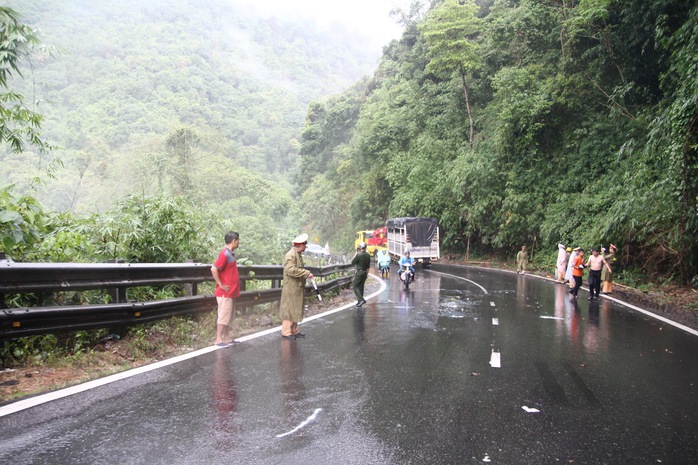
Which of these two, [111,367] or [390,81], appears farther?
[390,81]

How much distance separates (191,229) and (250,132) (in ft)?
314

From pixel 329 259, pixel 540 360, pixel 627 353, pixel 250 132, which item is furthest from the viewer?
pixel 250 132

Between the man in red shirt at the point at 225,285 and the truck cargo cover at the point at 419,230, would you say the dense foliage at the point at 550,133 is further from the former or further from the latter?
the man in red shirt at the point at 225,285

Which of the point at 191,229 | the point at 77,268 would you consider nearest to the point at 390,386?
the point at 77,268

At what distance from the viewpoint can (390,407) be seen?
15.3 ft

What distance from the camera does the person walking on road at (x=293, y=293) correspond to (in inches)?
324

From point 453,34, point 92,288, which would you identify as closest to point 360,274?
point 92,288

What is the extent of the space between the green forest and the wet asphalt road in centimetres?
303

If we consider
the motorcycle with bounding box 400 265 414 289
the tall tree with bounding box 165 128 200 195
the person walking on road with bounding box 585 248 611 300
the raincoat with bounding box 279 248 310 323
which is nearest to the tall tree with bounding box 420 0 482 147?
Result: the tall tree with bounding box 165 128 200 195

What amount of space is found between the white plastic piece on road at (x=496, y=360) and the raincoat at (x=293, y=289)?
3037mm

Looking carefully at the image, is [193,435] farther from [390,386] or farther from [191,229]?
[191,229]

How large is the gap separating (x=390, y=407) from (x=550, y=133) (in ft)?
92.8

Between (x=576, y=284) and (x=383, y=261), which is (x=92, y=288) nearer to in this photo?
(x=576, y=284)

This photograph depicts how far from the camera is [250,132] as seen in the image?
10162cm
